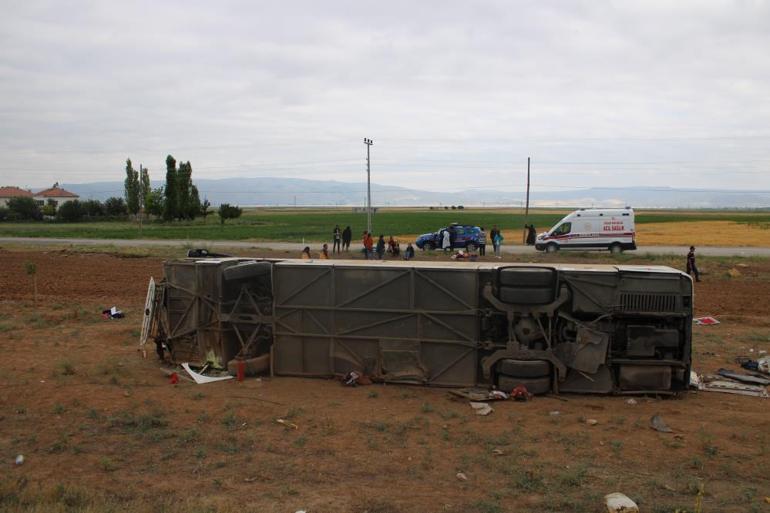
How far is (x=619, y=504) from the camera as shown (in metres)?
6.96

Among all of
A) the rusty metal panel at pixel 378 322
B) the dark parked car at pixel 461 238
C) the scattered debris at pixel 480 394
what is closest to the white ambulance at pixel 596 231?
the dark parked car at pixel 461 238

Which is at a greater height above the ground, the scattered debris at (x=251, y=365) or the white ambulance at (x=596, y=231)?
the white ambulance at (x=596, y=231)

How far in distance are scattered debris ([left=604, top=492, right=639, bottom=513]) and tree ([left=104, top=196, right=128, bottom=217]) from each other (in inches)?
4275

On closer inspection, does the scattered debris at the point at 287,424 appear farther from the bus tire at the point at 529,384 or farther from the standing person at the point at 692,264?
the standing person at the point at 692,264

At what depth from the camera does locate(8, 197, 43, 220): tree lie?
3878 inches

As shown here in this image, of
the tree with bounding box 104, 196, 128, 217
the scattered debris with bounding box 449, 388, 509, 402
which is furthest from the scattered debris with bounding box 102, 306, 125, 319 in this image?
the tree with bounding box 104, 196, 128, 217

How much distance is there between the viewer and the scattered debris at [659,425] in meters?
9.51

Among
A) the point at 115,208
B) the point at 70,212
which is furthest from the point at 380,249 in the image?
the point at 115,208

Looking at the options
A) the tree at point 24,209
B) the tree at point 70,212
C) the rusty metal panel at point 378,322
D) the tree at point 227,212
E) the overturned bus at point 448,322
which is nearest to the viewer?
the overturned bus at point 448,322

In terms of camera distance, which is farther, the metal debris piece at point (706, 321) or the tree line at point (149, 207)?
the tree line at point (149, 207)

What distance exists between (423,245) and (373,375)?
28.2 meters

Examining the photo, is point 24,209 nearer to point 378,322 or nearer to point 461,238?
point 461,238

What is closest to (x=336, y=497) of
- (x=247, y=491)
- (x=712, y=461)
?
(x=247, y=491)

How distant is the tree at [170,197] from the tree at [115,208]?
1353 cm
